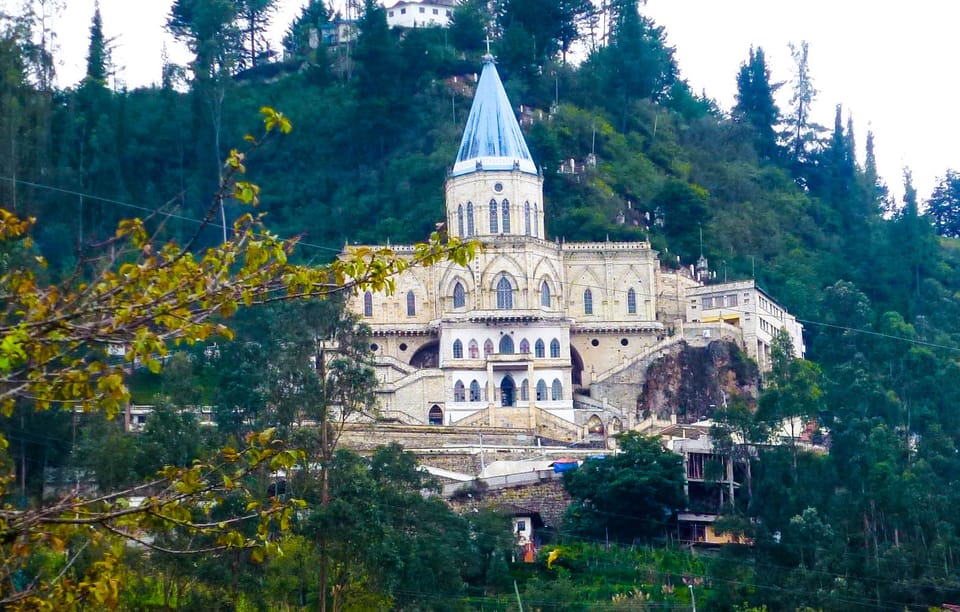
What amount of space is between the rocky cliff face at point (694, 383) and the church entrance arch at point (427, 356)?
25.9 feet

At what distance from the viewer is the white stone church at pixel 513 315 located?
58094 mm

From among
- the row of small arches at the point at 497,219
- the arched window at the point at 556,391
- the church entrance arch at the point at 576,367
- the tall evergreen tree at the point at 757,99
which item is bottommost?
the arched window at the point at 556,391

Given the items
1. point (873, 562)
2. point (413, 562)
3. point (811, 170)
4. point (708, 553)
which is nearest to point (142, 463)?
point (413, 562)

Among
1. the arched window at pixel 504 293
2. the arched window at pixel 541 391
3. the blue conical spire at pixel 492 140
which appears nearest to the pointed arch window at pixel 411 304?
the arched window at pixel 504 293

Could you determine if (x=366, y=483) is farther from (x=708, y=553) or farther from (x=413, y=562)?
(x=708, y=553)

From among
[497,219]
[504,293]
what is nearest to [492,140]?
[497,219]

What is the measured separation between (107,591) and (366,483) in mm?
26475

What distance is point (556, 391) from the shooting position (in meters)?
59.1

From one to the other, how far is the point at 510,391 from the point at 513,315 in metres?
2.94

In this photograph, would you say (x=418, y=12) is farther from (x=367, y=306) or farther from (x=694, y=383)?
(x=694, y=383)

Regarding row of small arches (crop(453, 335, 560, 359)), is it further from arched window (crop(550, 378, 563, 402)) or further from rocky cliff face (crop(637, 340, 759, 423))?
rocky cliff face (crop(637, 340, 759, 423))

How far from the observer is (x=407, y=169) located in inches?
2744

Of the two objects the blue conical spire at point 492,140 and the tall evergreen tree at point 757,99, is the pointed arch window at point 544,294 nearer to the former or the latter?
the blue conical spire at point 492,140

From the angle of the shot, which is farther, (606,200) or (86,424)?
(606,200)
